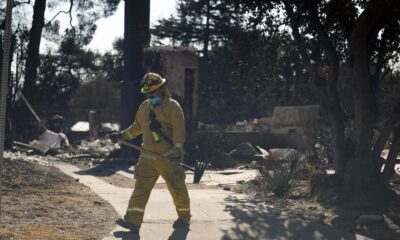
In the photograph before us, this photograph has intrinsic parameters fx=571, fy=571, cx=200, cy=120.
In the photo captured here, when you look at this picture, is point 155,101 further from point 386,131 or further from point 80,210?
point 386,131

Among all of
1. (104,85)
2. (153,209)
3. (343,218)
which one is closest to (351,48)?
(343,218)

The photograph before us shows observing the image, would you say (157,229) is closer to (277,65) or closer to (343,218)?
(343,218)

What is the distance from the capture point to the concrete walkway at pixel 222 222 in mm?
6391

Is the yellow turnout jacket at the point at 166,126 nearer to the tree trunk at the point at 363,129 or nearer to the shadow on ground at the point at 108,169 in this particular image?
the tree trunk at the point at 363,129

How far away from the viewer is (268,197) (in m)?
9.62

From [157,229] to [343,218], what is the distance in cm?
258

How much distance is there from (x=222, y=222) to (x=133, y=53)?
12466 mm

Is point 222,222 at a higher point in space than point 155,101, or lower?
lower

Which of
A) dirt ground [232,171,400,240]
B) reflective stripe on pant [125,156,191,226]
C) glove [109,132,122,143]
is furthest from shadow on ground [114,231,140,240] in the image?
dirt ground [232,171,400,240]

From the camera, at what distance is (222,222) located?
7.11 meters

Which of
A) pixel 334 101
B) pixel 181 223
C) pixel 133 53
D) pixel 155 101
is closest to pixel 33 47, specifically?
pixel 133 53

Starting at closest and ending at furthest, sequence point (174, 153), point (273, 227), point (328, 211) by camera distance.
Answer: point (174, 153) < point (273, 227) < point (328, 211)

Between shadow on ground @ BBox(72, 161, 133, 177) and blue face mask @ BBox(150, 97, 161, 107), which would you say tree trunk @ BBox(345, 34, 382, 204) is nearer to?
blue face mask @ BBox(150, 97, 161, 107)

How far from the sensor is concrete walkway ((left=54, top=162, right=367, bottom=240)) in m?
6.39
